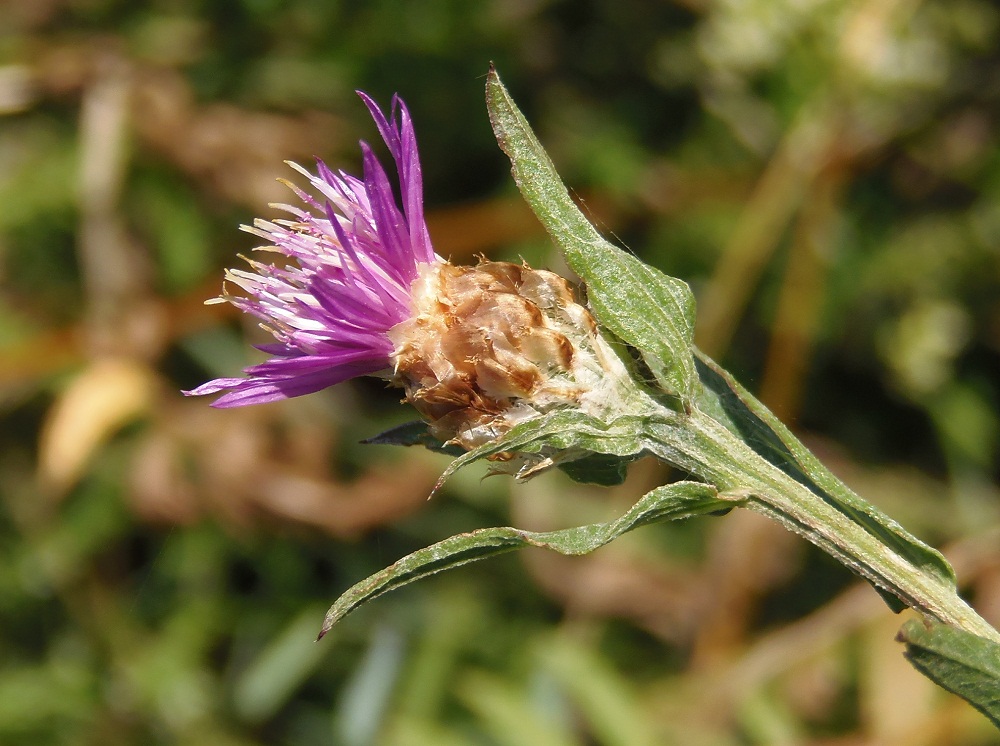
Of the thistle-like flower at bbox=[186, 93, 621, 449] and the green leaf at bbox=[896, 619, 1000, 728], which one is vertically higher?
the thistle-like flower at bbox=[186, 93, 621, 449]

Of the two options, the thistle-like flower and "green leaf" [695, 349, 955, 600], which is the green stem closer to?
"green leaf" [695, 349, 955, 600]

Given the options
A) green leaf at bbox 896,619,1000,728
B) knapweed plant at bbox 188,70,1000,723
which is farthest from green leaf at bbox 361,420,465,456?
green leaf at bbox 896,619,1000,728

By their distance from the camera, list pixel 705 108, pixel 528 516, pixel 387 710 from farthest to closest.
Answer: pixel 705 108 → pixel 528 516 → pixel 387 710

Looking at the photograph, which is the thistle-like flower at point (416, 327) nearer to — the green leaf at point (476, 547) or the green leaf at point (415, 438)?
the green leaf at point (415, 438)

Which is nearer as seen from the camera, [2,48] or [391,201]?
[391,201]

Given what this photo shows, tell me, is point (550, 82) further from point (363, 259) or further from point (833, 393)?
point (363, 259)

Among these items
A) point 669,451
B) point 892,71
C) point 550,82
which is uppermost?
point 892,71

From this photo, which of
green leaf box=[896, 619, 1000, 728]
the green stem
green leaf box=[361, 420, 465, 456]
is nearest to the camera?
green leaf box=[896, 619, 1000, 728]

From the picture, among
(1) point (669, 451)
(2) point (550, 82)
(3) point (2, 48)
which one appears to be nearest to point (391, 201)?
(1) point (669, 451)

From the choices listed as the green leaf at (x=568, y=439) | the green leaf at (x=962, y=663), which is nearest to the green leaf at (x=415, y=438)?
the green leaf at (x=568, y=439)
